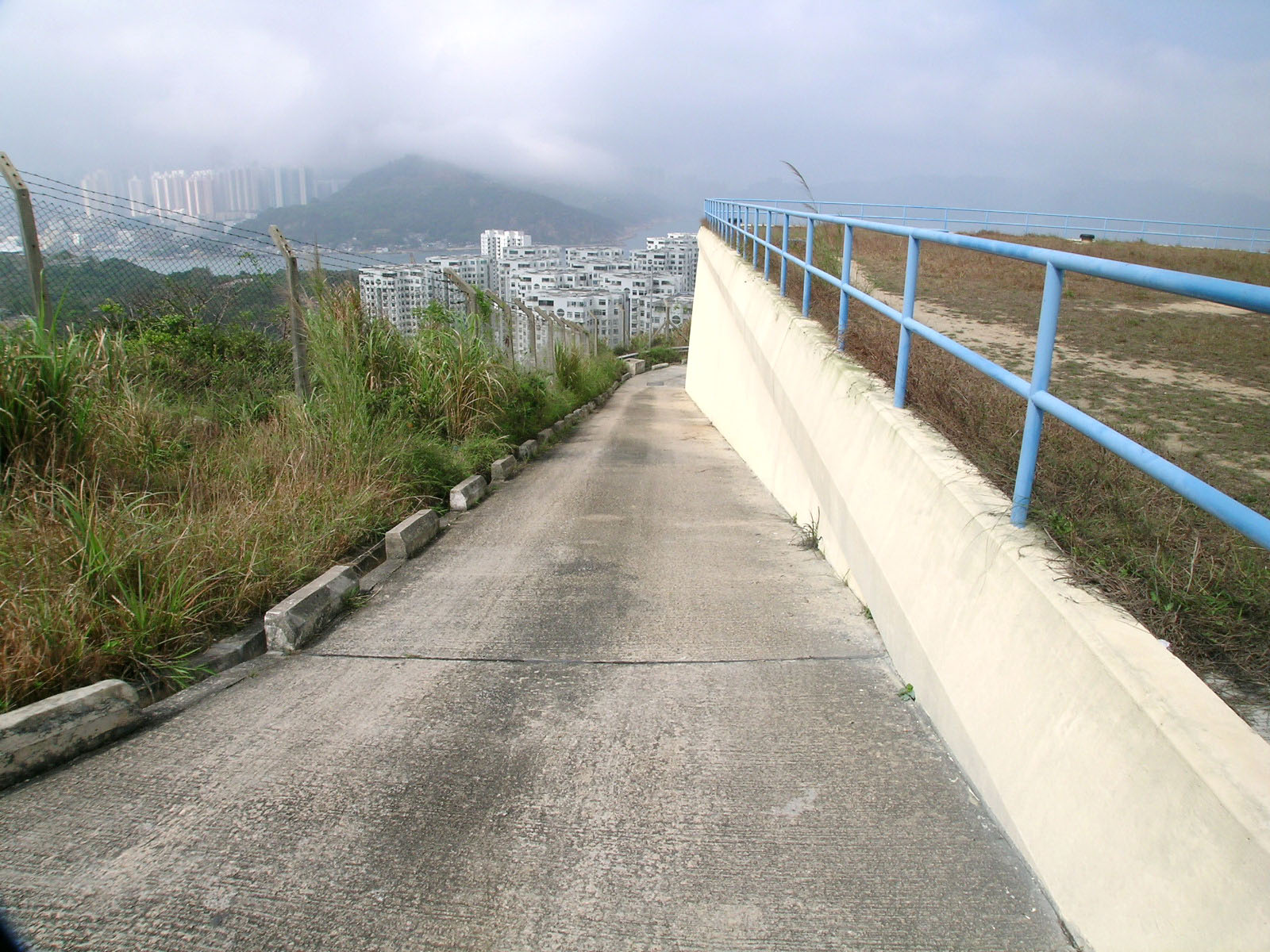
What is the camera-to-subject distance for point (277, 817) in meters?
2.68

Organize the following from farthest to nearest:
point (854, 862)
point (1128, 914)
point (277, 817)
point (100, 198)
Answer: point (100, 198) < point (277, 817) < point (854, 862) < point (1128, 914)

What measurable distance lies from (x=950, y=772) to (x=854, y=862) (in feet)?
2.06

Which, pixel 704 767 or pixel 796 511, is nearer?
pixel 704 767

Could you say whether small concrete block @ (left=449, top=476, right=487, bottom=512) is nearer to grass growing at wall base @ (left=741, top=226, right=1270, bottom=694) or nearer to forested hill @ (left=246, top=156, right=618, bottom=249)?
grass growing at wall base @ (left=741, top=226, right=1270, bottom=694)

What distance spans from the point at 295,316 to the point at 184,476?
8.08 ft

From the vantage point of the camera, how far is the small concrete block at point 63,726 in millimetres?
2914

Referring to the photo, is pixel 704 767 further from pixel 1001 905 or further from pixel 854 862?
pixel 1001 905

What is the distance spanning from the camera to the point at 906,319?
4430 millimetres

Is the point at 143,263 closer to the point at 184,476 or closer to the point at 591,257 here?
the point at 184,476

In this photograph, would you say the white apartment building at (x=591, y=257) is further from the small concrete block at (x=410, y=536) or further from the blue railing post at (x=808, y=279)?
the small concrete block at (x=410, y=536)

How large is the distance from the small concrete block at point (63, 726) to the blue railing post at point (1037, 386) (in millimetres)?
3304

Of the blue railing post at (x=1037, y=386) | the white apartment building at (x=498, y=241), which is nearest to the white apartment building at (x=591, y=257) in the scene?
the white apartment building at (x=498, y=241)

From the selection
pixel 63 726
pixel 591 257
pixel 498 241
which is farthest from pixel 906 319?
pixel 498 241

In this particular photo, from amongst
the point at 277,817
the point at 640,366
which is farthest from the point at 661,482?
the point at 640,366
